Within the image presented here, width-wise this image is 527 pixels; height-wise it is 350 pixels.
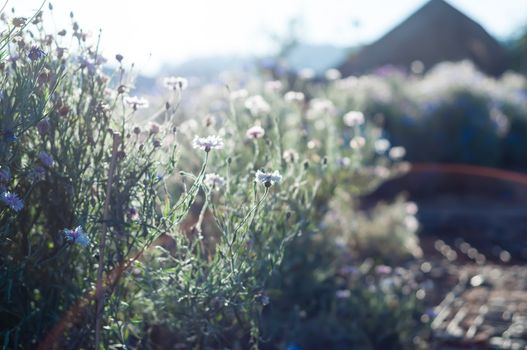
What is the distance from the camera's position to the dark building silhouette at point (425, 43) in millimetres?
19875

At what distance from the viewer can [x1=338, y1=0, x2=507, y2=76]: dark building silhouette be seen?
19.9m

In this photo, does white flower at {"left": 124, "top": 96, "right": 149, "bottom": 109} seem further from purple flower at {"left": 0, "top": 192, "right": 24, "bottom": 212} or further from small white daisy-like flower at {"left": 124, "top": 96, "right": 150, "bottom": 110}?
purple flower at {"left": 0, "top": 192, "right": 24, "bottom": 212}

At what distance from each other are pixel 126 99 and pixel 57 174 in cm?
35

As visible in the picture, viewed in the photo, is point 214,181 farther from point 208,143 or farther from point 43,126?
point 43,126

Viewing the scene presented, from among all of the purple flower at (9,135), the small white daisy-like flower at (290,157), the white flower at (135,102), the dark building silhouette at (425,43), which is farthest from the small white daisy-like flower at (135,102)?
the dark building silhouette at (425,43)

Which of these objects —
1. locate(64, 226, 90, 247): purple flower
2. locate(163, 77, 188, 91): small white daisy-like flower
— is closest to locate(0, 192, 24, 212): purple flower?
locate(64, 226, 90, 247): purple flower

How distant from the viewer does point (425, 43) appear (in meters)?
20.2

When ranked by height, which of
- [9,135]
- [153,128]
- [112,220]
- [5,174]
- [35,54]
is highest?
[35,54]

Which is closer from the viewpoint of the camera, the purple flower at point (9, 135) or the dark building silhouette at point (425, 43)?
the purple flower at point (9, 135)

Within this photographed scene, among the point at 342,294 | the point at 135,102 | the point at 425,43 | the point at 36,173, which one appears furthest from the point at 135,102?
the point at 425,43

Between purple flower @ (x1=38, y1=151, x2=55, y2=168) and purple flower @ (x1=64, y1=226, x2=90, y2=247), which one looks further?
purple flower @ (x1=38, y1=151, x2=55, y2=168)

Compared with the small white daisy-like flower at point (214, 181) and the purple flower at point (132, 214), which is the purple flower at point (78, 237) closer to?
the purple flower at point (132, 214)

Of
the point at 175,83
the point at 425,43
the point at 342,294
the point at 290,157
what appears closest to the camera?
the point at 175,83

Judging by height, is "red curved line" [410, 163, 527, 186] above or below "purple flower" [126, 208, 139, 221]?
above
